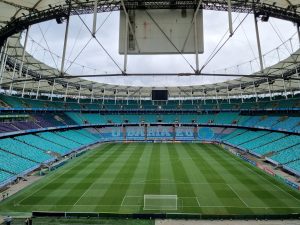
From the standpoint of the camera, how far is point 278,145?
39188 mm

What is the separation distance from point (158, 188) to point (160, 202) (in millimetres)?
3922

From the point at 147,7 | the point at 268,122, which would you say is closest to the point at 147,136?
the point at 268,122

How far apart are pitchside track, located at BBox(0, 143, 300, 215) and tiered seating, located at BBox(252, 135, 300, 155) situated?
4.25m

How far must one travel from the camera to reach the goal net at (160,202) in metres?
20.3

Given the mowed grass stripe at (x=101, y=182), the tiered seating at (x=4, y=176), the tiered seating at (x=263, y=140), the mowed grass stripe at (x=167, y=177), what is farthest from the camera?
the tiered seating at (x=263, y=140)

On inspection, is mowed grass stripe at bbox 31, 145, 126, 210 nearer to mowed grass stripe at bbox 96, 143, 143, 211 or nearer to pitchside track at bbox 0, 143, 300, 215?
pitchside track at bbox 0, 143, 300, 215

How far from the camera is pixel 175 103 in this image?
2886 inches

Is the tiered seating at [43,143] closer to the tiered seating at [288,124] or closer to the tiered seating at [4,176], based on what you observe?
the tiered seating at [4,176]

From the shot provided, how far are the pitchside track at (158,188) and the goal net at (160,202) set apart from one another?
1.30 feet

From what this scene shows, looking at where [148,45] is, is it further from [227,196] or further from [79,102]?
[79,102]

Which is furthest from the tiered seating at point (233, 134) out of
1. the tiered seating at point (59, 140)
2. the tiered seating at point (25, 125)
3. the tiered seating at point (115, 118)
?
the tiered seating at point (25, 125)

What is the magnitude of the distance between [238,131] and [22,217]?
47.3m

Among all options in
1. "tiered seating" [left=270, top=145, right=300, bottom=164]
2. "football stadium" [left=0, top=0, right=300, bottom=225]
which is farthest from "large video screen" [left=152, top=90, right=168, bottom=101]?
"tiered seating" [left=270, top=145, right=300, bottom=164]

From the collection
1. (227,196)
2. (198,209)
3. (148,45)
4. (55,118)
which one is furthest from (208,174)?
(55,118)
